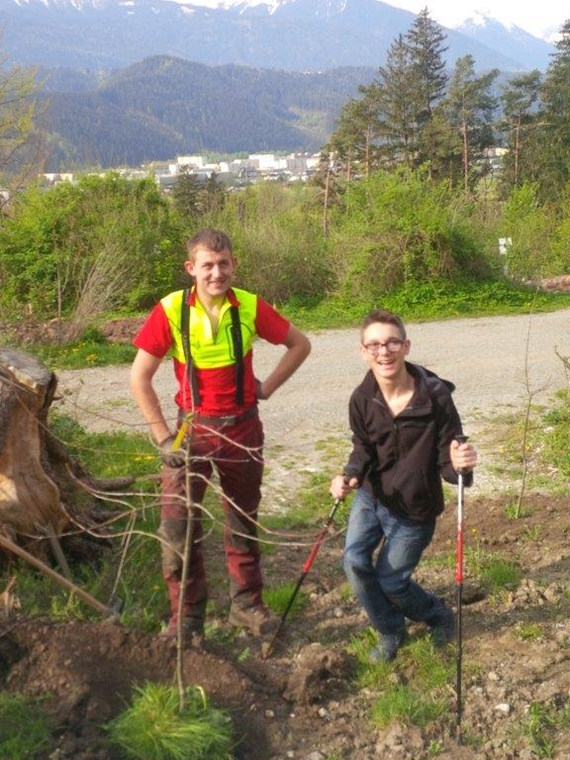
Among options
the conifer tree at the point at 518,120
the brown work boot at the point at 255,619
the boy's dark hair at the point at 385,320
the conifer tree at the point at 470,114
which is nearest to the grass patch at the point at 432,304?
the brown work boot at the point at 255,619

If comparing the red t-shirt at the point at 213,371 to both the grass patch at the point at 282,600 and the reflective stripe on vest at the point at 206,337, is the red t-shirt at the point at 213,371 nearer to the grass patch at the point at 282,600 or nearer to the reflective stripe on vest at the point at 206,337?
the reflective stripe on vest at the point at 206,337

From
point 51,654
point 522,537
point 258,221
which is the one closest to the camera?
point 51,654

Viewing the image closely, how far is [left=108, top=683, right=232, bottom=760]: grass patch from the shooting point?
3229 millimetres

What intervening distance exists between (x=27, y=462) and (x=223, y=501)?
117 centimetres

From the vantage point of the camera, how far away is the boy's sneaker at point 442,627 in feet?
13.8

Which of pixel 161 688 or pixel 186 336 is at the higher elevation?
pixel 186 336

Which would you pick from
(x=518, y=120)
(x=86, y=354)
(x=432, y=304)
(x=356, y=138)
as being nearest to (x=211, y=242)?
(x=86, y=354)

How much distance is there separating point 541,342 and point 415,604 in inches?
403

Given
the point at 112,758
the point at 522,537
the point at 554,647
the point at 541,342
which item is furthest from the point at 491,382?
the point at 112,758

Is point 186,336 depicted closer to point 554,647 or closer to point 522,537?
point 554,647

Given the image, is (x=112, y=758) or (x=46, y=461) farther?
(x=46, y=461)

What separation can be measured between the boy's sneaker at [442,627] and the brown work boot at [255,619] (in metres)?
0.80

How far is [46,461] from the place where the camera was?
15.9ft

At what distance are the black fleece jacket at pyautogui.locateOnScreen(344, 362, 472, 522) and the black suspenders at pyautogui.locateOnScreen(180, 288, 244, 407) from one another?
54cm
